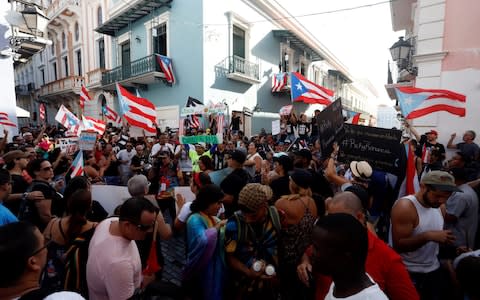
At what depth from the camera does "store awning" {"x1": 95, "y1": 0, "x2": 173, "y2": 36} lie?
14.0 m

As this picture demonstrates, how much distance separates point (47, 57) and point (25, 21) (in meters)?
25.9

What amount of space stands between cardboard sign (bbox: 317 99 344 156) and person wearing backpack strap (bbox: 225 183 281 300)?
1969mm

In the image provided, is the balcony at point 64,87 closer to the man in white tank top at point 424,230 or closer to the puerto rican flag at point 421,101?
the puerto rican flag at point 421,101

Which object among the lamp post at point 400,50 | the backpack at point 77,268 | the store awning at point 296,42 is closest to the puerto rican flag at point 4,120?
the backpack at point 77,268

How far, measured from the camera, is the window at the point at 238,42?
1541cm

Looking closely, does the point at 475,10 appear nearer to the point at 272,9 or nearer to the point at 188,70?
the point at 188,70

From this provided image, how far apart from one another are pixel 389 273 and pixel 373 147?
2.04 metres

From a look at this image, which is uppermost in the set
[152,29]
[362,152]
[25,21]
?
[152,29]

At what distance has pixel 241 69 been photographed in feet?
50.5

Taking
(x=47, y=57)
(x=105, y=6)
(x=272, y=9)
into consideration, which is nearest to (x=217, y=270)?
(x=272, y=9)

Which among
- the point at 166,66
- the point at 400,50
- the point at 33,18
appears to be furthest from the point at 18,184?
the point at 166,66

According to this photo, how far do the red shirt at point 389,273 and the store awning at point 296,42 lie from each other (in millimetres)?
18302

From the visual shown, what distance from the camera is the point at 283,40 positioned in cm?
1922

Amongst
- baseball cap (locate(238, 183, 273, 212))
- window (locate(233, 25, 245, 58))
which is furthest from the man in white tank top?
window (locate(233, 25, 245, 58))
